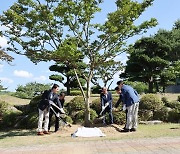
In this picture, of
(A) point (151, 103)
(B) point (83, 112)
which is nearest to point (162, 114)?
(A) point (151, 103)

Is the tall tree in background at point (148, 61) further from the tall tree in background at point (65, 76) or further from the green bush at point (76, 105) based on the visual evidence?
the green bush at point (76, 105)

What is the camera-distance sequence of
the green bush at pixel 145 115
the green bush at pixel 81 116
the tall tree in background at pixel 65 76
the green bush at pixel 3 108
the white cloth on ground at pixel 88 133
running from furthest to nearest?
the tall tree in background at pixel 65 76, the green bush at pixel 3 108, the green bush at pixel 145 115, the green bush at pixel 81 116, the white cloth on ground at pixel 88 133

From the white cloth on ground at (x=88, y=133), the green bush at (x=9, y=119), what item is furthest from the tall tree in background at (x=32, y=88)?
the white cloth on ground at (x=88, y=133)

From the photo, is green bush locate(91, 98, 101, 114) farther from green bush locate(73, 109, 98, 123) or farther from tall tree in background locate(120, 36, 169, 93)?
tall tree in background locate(120, 36, 169, 93)

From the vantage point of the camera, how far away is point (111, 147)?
763 cm

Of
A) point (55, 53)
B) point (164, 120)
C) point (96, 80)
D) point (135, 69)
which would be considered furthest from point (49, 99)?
point (135, 69)

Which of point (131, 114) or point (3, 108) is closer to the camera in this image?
point (131, 114)

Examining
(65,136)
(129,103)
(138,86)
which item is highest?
(138,86)

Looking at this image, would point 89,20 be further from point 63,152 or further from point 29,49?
point 63,152

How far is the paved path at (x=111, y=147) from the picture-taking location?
7023 mm

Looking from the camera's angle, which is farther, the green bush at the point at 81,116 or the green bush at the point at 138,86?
the green bush at the point at 138,86

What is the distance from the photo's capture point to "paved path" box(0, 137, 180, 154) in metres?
7.02

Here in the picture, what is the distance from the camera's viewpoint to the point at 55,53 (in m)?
11.0

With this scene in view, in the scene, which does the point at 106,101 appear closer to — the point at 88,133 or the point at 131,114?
the point at 131,114
